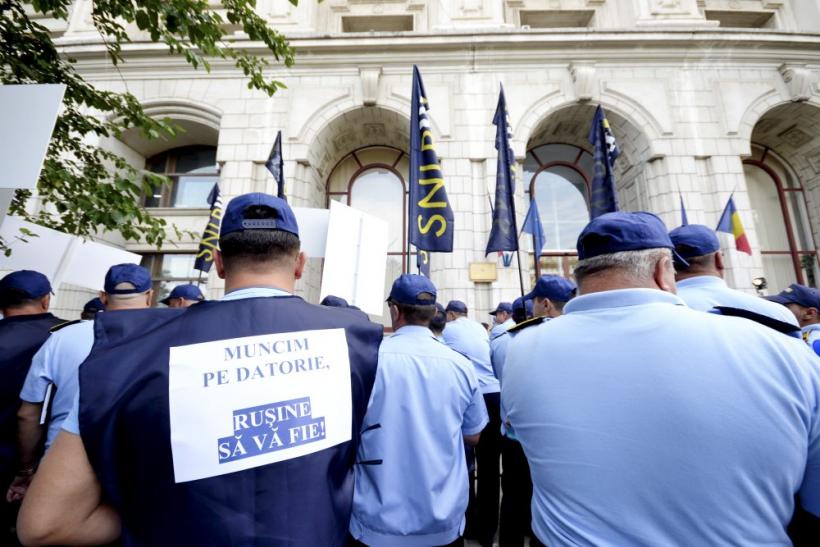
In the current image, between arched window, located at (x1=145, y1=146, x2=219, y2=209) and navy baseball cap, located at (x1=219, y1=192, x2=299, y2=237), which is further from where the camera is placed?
arched window, located at (x1=145, y1=146, x2=219, y2=209)

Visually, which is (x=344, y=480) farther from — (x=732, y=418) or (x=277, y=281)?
(x=732, y=418)

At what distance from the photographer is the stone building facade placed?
9.94m

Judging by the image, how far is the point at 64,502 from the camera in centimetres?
100

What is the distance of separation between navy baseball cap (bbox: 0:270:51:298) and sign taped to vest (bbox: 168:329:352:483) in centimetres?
260

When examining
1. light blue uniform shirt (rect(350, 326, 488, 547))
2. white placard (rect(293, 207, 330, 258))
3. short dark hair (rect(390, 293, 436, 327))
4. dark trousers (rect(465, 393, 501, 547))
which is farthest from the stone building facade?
light blue uniform shirt (rect(350, 326, 488, 547))

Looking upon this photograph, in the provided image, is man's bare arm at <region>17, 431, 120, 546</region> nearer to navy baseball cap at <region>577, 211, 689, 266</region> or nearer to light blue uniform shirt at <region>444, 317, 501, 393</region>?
navy baseball cap at <region>577, 211, 689, 266</region>

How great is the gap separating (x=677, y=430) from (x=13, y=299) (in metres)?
3.99

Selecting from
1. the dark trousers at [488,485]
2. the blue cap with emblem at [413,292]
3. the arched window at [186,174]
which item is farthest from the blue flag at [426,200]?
the arched window at [186,174]

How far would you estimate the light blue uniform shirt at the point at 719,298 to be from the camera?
2033mm

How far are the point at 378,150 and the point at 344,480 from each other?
1231 centimetres

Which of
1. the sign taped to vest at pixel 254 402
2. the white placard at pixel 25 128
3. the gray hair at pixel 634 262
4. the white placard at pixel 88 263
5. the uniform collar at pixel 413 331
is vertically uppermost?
the white placard at pixel 25 128

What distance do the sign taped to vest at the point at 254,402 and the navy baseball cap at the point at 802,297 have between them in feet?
14.1

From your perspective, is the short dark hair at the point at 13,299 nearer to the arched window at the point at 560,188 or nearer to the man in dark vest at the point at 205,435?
the man in dark vest at the point at 205,435

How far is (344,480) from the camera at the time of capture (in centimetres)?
133
